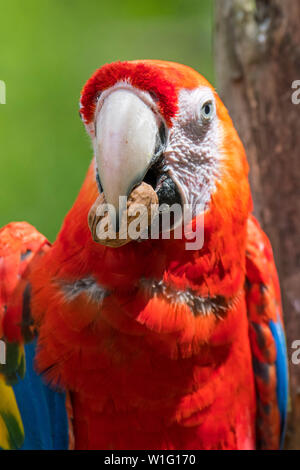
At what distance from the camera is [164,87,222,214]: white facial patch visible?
1082 mm

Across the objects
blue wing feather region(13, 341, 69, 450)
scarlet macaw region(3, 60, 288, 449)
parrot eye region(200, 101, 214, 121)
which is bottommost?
blue wing feather region(13, 341, 69, 450)

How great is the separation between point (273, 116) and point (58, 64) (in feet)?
6.98

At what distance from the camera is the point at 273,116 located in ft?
5.56

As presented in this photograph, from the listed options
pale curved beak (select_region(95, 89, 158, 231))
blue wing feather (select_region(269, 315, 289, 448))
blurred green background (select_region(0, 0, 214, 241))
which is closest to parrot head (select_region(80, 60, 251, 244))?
pale curved beak (select_region(95, 89, 158, 231))

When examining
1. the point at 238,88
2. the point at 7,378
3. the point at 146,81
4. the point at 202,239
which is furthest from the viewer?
the point at 238,88

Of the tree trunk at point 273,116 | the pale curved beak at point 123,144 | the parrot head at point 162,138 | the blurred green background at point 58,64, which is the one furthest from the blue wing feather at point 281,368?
the blurred green background at point 58,64

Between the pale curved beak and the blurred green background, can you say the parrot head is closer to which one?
the pale curved beak

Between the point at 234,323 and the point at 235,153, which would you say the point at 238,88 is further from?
the point at 234,323

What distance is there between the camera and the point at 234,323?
1.29 metres

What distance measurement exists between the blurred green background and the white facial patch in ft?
6.99

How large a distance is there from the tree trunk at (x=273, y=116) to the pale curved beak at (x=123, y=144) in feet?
2.52

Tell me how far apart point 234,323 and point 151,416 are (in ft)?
0.92

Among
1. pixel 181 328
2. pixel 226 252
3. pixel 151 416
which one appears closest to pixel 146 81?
pixel 226 252

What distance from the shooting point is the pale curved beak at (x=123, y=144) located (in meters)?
0.99
